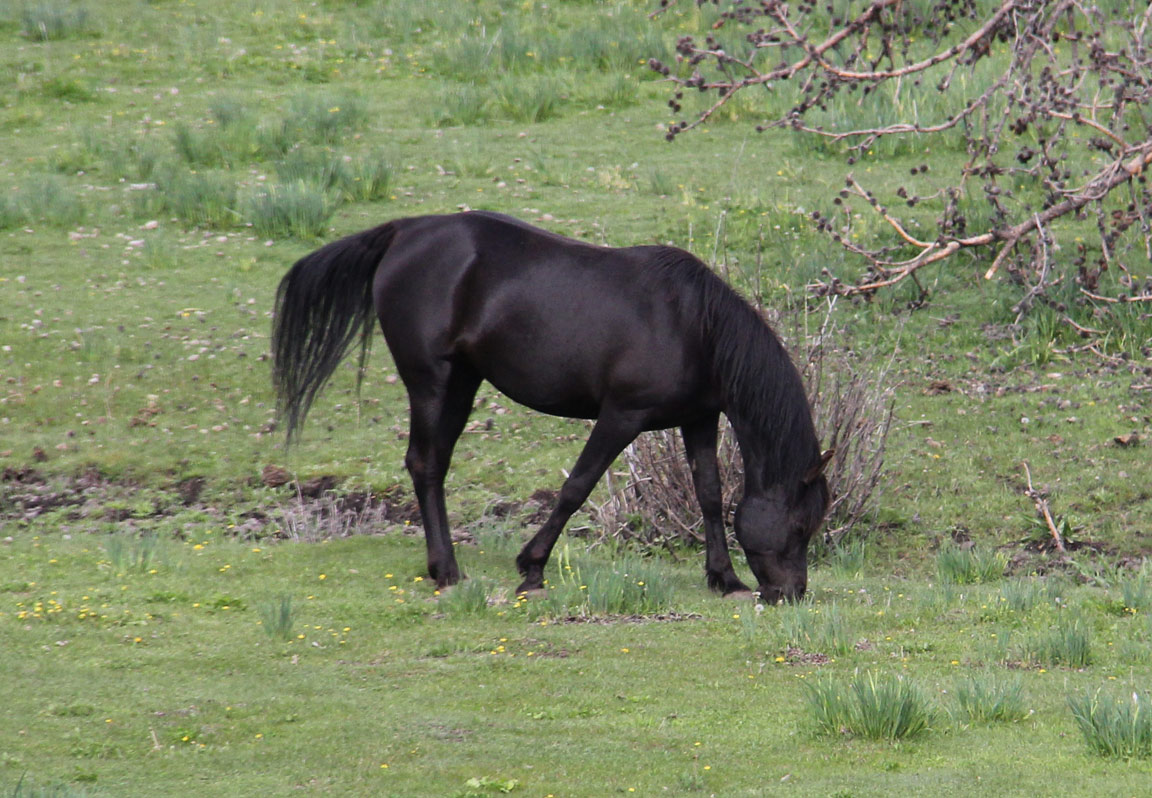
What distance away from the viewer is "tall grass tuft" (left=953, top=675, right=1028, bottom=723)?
5.22 metres

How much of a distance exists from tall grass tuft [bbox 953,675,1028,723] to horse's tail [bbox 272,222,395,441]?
13.0ft

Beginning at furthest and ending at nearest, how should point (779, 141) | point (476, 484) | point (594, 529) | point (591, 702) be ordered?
point (779, 141) < point (476, 484) < point (594, 529) < point (591, 702)

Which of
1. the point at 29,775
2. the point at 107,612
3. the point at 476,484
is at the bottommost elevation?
the point at 476,484

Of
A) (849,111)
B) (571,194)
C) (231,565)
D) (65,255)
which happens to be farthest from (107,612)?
(849,111)

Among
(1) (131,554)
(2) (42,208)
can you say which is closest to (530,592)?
(1) (131,554)

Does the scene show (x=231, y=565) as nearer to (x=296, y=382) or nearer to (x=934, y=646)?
(x=296, y=382)

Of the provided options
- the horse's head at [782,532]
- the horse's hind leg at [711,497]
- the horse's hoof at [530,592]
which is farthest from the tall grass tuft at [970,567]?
the horse's hoof at [530,592]

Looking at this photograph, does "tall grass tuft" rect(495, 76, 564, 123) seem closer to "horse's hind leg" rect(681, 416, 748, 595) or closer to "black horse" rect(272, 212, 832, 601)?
"black horse" rect(272, 212, 832, 601)

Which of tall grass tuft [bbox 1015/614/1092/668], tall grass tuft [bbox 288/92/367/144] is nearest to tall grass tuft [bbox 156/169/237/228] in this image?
tall grass tuft [bbox 288/92/367/144]

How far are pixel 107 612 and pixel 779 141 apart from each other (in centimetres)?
1142

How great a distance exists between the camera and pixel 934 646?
6.38 metres

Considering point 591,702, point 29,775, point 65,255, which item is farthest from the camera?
point 65,255

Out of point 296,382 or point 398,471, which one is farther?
point 398,471

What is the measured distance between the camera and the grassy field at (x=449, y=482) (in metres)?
5.21
